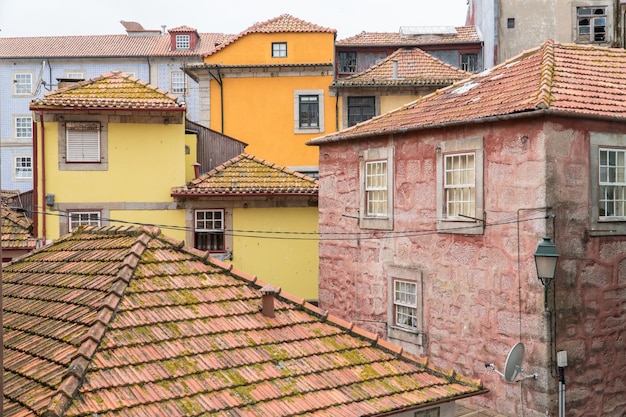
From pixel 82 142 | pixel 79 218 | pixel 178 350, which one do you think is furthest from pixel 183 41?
pixel 178 350

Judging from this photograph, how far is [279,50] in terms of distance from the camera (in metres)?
26.6

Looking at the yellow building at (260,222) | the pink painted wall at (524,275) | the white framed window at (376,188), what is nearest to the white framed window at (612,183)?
the pink painted wall at (524,275)

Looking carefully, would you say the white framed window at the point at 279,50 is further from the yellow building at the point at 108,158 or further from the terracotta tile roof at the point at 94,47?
the terracotta tile roof at the point at 94,47

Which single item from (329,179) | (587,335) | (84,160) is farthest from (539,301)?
(84,160)

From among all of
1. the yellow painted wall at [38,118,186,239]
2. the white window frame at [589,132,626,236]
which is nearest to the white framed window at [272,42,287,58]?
the yellow painted wall at [38,118,186,239]

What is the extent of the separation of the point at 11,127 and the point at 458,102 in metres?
35.8

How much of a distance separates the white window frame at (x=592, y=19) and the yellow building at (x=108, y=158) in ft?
52.1

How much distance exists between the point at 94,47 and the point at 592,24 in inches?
1107

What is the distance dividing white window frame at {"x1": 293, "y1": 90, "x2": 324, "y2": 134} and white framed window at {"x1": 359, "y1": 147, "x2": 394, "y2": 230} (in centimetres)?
1001

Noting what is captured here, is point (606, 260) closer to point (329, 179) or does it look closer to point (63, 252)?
point (329, 179)

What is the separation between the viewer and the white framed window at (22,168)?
4372 centimetres

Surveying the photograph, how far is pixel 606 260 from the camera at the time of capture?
513 inches

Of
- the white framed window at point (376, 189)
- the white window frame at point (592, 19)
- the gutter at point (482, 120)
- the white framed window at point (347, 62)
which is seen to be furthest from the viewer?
the white framed window at point (347, 62)

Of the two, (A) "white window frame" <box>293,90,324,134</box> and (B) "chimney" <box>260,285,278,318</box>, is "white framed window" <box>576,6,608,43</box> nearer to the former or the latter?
(A) "white window frame" <box>293,90,324,134</box>
